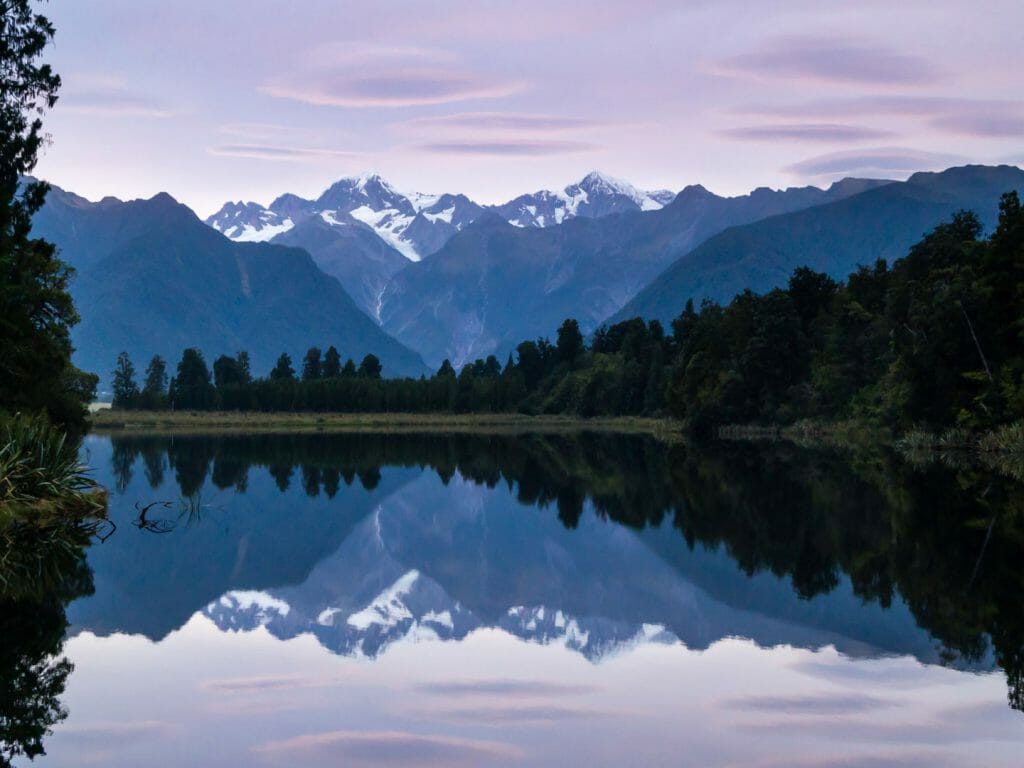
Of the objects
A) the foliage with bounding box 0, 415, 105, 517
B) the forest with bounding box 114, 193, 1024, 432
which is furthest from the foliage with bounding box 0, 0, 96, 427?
the forest with bounding box 114, 193, 1024, 432

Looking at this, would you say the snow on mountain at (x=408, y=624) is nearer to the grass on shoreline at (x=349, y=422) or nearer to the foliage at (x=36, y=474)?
the foliage at (x=36, y=474)

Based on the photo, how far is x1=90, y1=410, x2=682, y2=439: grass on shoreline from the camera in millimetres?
159750

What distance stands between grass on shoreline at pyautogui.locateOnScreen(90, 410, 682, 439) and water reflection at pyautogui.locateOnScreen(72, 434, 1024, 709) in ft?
335

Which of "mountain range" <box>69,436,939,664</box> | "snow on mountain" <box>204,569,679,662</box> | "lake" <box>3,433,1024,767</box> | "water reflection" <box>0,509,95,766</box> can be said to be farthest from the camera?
"mountain range" <box>69,436,939,664</box>

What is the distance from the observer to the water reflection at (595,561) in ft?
67.7

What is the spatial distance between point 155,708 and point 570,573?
13.8m

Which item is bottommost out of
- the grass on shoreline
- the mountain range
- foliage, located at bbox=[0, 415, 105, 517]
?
the mountain range

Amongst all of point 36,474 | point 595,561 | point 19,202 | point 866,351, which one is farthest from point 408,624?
point 866,351

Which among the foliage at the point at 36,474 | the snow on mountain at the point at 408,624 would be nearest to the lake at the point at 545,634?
the snow on mountain at the point at 408,624

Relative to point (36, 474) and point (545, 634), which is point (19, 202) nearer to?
point (36, 474)

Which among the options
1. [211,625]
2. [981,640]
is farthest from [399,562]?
[981,640]

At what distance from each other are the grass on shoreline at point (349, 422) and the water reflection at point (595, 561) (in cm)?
10210

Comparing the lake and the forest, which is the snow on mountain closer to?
the lake

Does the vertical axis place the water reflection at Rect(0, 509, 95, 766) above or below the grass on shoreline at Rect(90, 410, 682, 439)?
below
